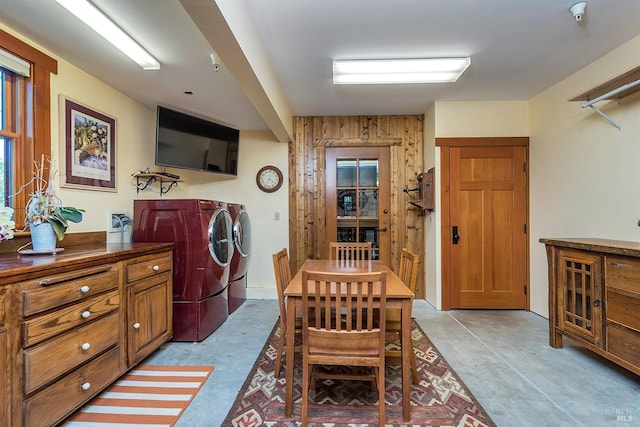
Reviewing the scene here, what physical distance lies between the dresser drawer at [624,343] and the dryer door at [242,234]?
3334 mm

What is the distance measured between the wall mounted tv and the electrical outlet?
0.62 metres

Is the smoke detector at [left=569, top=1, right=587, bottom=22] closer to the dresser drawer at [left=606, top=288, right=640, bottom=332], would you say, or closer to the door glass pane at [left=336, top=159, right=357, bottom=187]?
the dresser drawer at [left=606, top=288, right=640, bottom=332]

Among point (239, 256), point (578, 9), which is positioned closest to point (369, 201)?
point (239, 256)

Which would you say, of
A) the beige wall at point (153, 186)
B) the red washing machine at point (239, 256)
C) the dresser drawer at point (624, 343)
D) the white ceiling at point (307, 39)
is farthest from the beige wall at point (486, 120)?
the red washing machine at point (239, 256)

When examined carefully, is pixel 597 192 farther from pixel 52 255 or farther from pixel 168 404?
pixel 52 255

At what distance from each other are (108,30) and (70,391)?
208cm

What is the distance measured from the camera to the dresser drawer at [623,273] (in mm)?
1857

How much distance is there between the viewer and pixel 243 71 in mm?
1974

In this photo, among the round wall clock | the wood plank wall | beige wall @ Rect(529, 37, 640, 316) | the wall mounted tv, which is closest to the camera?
beige wall @ Rect(529, 37, 640, 316)

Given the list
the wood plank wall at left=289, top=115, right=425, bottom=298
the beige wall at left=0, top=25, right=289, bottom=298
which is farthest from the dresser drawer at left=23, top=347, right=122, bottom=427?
the wood plank wall at left=289, top=115, right=425, bottom=298

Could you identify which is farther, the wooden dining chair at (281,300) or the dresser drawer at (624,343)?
the wooden dining chair at (281,300)

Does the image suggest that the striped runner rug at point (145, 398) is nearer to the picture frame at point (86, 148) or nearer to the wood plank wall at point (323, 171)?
the picture frame at point (86, 148)

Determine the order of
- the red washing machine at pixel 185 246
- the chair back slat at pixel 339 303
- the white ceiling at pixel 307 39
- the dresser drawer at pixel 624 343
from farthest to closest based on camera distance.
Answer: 1. the red washing machine at pixel 185 246
2. the dresser drawer at pixel 624 343
3. the white ceiling at pixel 307 39
4. the chair back slat at pixel 339 303

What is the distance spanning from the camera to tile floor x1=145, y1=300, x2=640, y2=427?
1.70m
